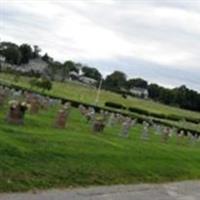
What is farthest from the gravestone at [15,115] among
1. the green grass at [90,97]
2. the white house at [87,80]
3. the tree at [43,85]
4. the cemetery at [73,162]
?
the white house at [87,80]

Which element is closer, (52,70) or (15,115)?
(15,115)

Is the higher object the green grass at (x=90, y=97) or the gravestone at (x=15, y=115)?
the green grass at (x=90, y=97)

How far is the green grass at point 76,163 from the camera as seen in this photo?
1184 cm

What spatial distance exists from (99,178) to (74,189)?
1539mm

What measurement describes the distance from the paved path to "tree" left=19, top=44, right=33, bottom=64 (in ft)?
386

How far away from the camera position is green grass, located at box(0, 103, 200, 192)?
38.8 feet

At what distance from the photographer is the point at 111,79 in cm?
13350

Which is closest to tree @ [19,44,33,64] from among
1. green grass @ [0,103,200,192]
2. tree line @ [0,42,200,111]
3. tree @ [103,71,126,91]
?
→ tree line @ [0,42,200,111]

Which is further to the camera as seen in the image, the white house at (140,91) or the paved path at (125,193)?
the white house at (140,91)

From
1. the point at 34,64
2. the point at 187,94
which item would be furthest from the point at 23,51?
the point at 187,94

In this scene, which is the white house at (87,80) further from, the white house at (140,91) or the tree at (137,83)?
the white house at (140,91)

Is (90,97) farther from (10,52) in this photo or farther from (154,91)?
(154,91)

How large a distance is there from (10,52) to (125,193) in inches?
4439

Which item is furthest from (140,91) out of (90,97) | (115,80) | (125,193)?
(125,193)
